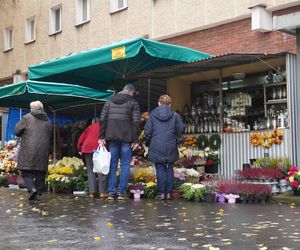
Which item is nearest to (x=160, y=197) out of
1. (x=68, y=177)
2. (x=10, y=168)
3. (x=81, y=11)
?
(x=68, y=177)

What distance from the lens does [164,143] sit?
1045 cm

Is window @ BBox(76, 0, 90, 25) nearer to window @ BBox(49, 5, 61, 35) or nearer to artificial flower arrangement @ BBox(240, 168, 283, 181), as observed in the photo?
window @ BBox(49, 5, 61, 35)

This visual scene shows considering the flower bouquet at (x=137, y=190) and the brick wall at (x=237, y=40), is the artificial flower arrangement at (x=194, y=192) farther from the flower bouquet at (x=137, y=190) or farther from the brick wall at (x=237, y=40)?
the brick wall at (x=237, y=40)

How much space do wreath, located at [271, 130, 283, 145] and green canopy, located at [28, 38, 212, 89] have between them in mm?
2610

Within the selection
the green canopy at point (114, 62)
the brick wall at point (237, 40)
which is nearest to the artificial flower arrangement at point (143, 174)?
the green canopy at point (114, 62)

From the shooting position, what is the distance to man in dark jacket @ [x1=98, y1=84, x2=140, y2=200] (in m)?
10.5

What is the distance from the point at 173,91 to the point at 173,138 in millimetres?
4992

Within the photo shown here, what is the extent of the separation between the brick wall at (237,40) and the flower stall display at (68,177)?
5142 mm

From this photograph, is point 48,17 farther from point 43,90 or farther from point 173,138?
point 173,138

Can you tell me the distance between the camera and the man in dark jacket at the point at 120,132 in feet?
34.4

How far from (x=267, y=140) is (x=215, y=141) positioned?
1.58 metres

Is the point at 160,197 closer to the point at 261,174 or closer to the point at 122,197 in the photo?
the point at 122,197

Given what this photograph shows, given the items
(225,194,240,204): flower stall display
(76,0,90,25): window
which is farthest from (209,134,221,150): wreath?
(76,0,90,25): window

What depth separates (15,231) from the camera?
6.93 m
